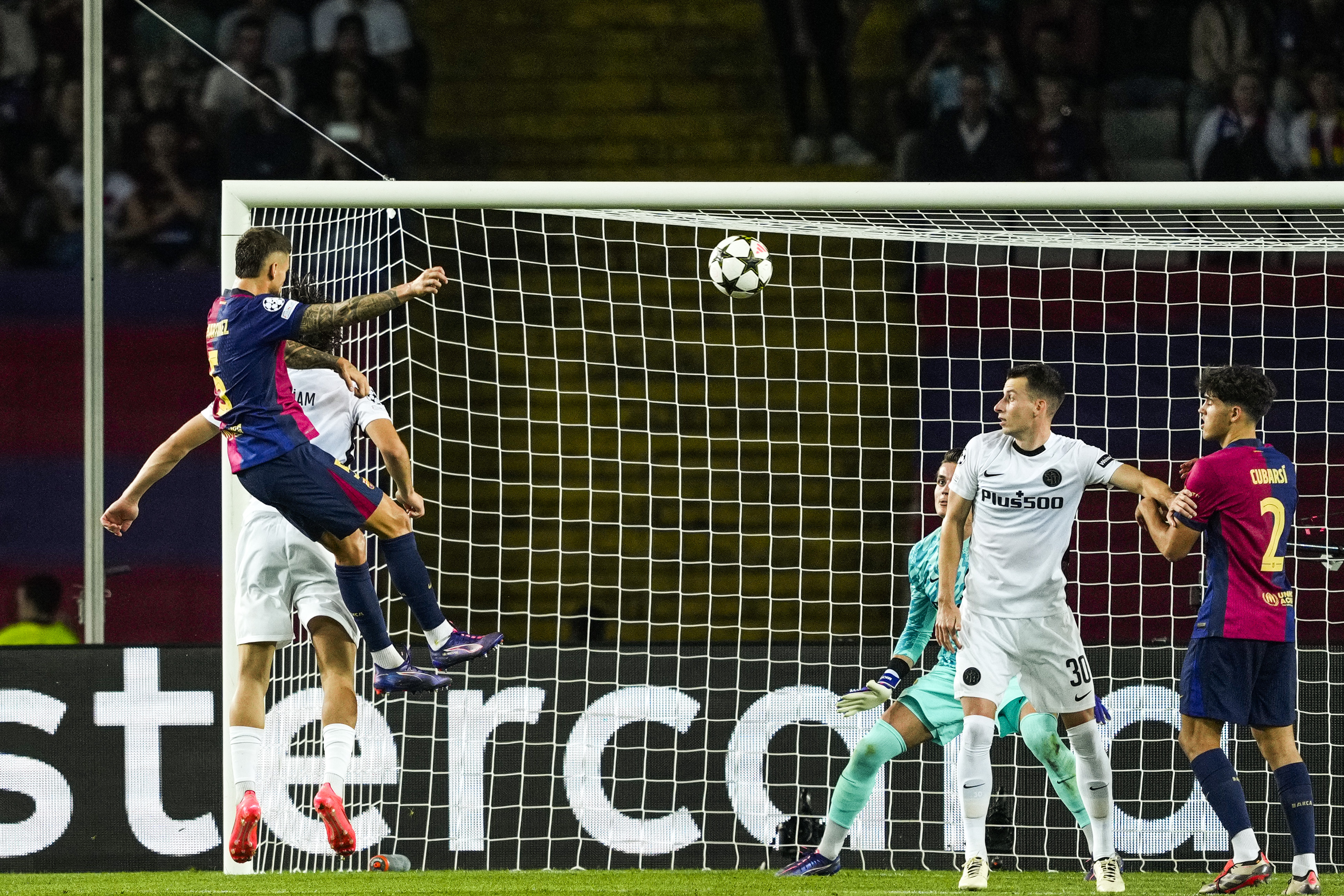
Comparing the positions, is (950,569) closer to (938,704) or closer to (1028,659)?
(1028,659)

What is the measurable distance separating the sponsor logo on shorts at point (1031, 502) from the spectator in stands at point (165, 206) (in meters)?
6.60

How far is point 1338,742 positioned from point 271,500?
189 inches

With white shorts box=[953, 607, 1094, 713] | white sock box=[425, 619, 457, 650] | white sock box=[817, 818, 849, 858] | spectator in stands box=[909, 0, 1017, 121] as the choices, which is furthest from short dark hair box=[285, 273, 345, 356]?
spectator in stands box=[909, 0, 1017, 121]

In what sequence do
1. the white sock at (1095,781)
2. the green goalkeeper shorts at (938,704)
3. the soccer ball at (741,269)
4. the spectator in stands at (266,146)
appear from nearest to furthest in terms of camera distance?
1. the white sock at (1095,781)
2. the green goalkeeper shorts at (938,704)
3. the soccer ball at (741,269)
4. the spectator in stands at (266,146)

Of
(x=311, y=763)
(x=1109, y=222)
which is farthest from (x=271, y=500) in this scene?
(x=1109, y=222)

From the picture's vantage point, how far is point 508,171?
39.1 ft

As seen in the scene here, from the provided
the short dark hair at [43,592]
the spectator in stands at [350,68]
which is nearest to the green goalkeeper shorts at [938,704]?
the short dark hair at [43,592]

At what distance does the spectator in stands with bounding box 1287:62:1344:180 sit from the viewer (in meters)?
11.3

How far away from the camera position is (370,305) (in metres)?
5.86

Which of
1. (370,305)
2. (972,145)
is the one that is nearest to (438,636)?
(370,305)

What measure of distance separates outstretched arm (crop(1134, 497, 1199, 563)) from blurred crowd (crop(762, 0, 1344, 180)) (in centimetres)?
528

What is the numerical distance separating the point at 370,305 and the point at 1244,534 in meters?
3.20

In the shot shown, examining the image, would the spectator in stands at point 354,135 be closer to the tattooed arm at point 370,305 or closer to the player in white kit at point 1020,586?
the tattooed arm at point 370,305

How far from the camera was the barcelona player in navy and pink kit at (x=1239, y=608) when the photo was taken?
247 inches
